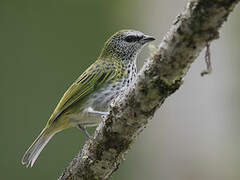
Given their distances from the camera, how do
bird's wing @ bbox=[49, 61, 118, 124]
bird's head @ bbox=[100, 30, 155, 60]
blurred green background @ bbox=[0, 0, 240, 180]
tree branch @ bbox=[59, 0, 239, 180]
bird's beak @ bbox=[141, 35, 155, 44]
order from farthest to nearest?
blurred green background @ bbox=[0, 0, 240, 180] < bird's head @ bbox=[100, 30, 155, 60] < bird's beak @ bbox=[141, 35, 155, 44] < bird's wing @ bbox=[49, 61, 118, 124] < tree branch @ bbox=[59, 0, 239, 180]

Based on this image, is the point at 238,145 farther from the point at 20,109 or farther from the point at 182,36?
the point at 182,36

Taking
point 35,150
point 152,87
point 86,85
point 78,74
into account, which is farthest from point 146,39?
point 78,74

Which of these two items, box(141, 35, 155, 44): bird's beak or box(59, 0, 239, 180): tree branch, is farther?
box(141, 35, 155, 44): bird's beak

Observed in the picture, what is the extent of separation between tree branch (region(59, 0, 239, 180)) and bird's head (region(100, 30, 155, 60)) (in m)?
1.87

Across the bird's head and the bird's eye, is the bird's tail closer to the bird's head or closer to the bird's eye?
the bird's head

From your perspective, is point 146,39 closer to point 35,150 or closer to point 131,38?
point 131,38

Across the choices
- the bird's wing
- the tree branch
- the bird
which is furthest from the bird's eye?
the tree branch

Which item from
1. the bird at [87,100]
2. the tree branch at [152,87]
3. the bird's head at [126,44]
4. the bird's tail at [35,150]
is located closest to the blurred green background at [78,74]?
the bird's head at [126,44]

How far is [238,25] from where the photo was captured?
27.0ft

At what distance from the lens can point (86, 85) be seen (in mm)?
4395

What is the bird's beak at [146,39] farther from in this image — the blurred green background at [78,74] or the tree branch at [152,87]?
the blurred green background at [78,74]

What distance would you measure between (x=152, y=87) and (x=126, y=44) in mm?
2411

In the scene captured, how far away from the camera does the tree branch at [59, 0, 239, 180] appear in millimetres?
2135

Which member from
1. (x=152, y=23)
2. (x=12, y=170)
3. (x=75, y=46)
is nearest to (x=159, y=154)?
(x=152, y=23)
